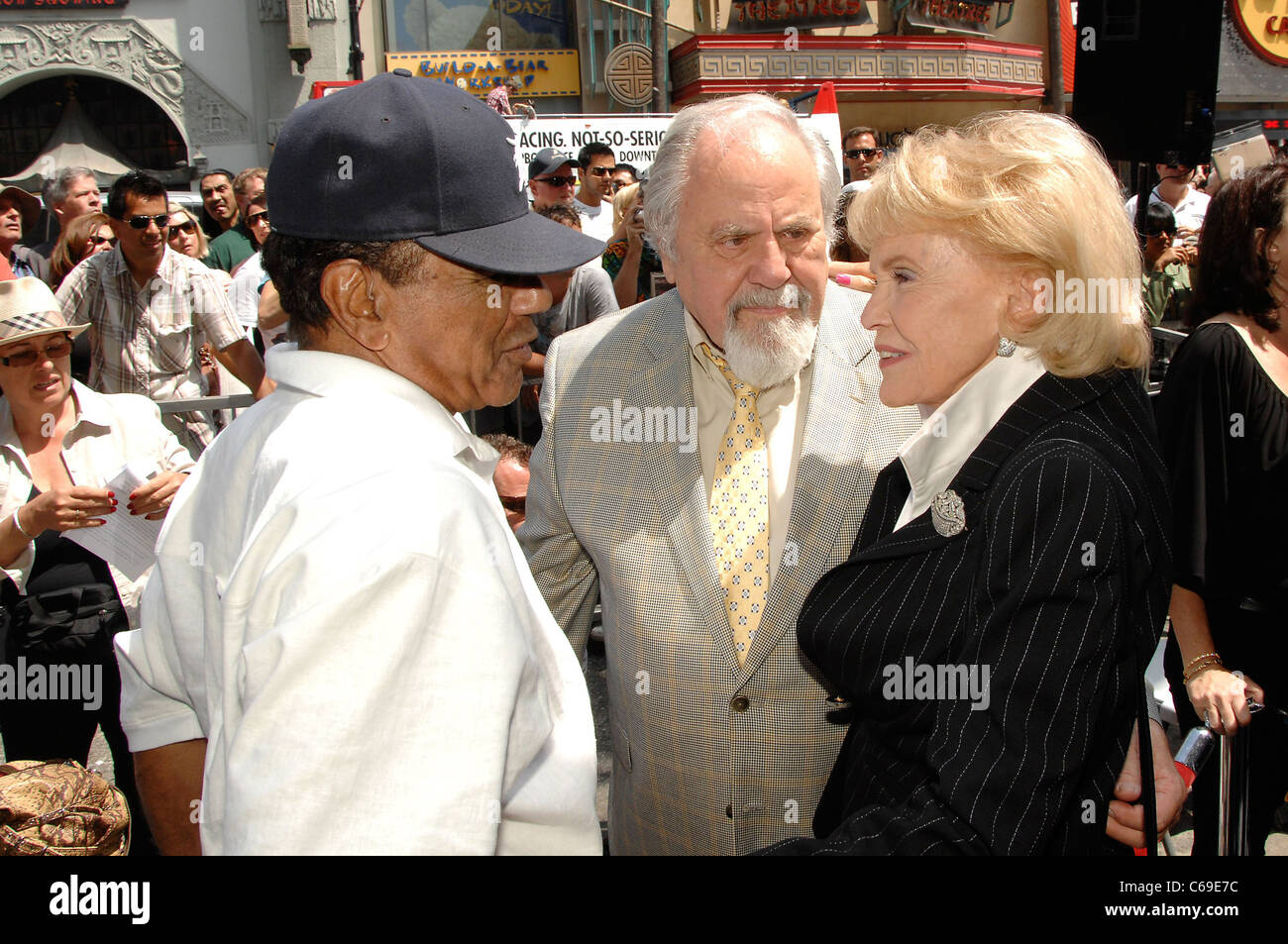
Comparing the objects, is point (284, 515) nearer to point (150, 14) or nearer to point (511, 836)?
point (511, 836)

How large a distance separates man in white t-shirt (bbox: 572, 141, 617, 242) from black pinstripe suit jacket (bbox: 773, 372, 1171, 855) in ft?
21.0

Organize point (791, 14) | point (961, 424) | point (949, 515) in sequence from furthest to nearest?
1. point (791, 14)
2. point (961, 424)
3. point (949, 515)

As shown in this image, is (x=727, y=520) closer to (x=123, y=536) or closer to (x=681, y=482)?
(x=681, y=482)

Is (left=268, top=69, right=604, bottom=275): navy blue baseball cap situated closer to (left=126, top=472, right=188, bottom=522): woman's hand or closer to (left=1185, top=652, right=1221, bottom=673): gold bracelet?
(left=126, top=472, right=188, bottom=522): woman's hand

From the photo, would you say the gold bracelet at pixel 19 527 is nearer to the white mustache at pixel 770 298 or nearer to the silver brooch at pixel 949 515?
the white mustache at pixel 770 298

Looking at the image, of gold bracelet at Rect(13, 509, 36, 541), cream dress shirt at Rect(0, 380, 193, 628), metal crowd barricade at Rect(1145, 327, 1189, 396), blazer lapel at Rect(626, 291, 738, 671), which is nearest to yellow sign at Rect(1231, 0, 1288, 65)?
metal crowd barricade at Rect(1145, 327, 1189, 396)

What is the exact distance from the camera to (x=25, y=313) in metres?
3.28

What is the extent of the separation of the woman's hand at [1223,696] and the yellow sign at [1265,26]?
24817mm

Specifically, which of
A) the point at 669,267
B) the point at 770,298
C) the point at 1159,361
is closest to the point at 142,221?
the point at 669,267

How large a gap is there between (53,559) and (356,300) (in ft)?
8.00

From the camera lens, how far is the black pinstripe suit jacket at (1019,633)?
1.37 metres

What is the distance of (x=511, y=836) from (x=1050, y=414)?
97cm

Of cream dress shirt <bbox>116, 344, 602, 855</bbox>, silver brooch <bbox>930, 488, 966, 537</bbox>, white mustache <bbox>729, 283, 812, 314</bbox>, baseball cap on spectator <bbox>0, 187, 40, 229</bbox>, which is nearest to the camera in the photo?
cream dress shirt <bbox>116, 344, 602, 855</bbox>

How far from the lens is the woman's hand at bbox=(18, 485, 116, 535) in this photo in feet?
9.85
